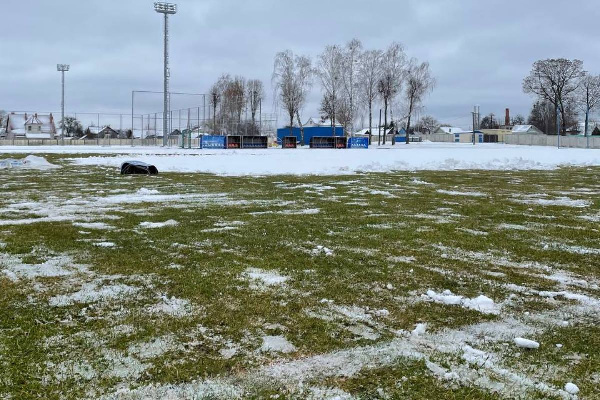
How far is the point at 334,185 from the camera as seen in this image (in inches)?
532

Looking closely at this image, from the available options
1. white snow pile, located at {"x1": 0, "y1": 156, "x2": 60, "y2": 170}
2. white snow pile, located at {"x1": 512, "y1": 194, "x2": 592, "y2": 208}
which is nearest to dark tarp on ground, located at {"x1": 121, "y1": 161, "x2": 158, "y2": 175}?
white snow pile, located at {"x1": 0, "y1": 156, "x2": 60, "y2": 170}

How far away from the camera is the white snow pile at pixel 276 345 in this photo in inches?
118

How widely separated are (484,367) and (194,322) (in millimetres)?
1772

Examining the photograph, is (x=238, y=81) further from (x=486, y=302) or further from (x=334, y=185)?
(x=486, y=302)

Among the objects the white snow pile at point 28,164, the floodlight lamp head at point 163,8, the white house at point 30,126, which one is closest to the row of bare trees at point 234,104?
the floodlight lamp head at point 163,8

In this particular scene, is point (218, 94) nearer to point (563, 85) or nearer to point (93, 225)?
point (563, 85)

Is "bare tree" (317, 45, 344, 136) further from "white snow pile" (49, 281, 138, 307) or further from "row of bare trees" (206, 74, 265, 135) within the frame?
"white snow pile" (49, 281, 138, 307)

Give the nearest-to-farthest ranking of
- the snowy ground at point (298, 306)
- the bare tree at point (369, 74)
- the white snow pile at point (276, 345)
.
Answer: the snowy ground at point (298, 306) < the white snow pile at point (276, 345) < the bare tree at point (369, 74)

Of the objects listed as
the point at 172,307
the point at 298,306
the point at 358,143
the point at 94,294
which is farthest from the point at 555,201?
the point at 358,143

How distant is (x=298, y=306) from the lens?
374cm

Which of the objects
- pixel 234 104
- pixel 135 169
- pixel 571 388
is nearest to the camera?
pixel 571 388

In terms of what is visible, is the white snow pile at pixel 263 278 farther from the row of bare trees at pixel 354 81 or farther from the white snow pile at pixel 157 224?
the row of bare trees at pixel 354 81

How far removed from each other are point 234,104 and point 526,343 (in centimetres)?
7365

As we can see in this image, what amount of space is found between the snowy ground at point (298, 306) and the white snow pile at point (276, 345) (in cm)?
1
